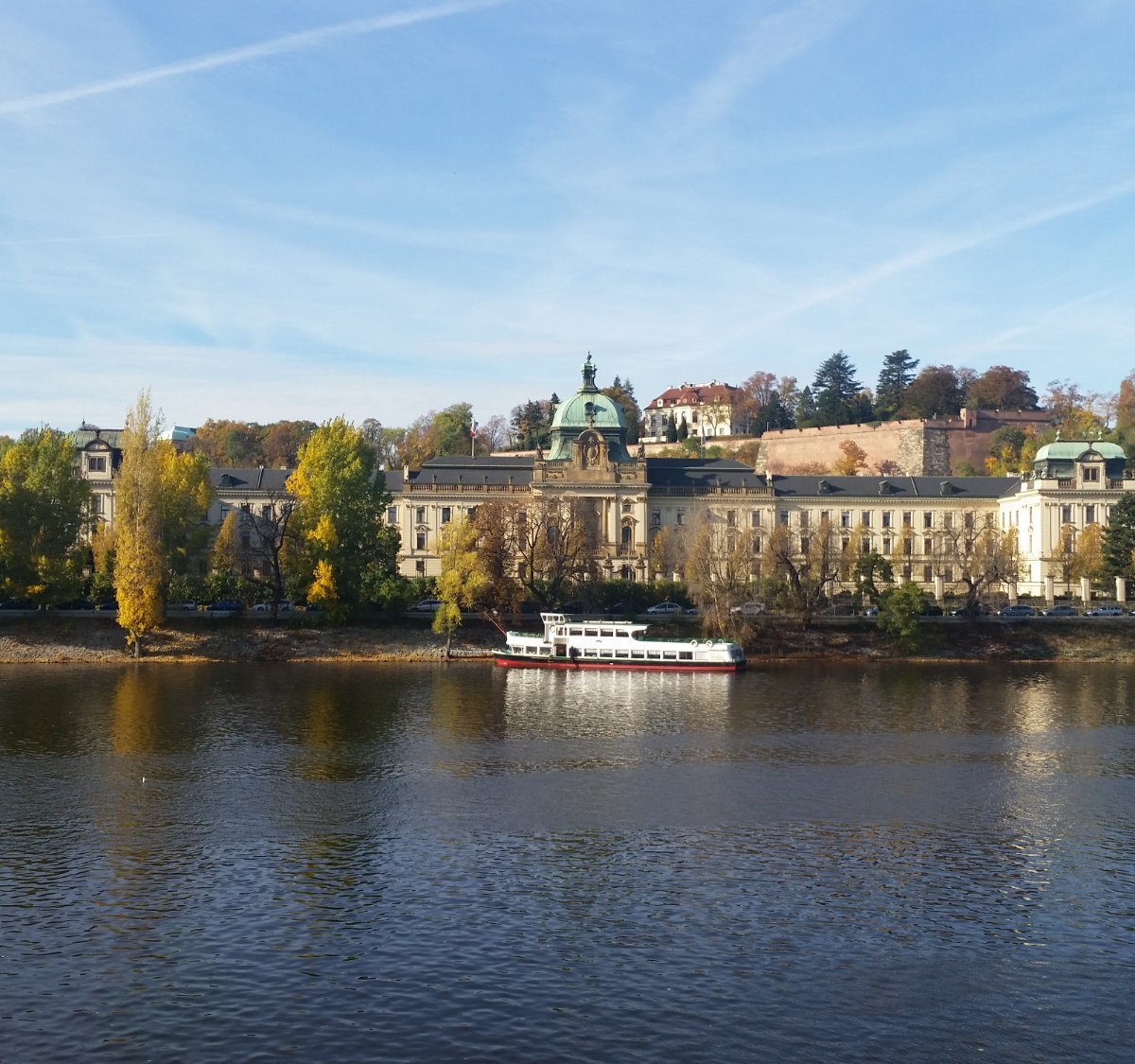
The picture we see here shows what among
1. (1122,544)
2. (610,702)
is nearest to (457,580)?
(610,702)

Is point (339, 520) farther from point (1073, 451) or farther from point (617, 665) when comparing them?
point (1073, 451)

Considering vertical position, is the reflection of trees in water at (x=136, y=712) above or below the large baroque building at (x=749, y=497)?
below

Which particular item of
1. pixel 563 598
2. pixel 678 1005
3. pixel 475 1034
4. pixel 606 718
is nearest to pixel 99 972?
pixel 475 1034

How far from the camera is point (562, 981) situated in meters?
30.5

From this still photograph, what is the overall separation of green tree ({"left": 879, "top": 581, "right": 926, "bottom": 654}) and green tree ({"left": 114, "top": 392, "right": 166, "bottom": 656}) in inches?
2202

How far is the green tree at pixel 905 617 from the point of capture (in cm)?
9894

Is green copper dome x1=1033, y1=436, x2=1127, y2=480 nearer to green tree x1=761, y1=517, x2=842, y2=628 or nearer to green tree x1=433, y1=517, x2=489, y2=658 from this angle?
green tree x1=761, y1=517, x2=842, y2=628

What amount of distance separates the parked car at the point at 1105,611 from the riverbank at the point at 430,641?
228cm

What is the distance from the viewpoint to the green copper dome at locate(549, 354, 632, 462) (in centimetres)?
13888

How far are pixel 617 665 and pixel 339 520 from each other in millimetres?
25889

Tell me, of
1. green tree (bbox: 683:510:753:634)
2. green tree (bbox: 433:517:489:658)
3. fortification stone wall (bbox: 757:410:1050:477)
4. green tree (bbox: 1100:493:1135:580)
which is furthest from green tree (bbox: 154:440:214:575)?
fortification stone wall (bbox: 757:410:1050:477)

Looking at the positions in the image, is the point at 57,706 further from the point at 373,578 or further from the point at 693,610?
the point at 693,610

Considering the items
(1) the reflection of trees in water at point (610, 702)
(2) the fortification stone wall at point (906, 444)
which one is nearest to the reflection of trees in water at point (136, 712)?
(1) the reflection of trees in water at point (610, 702)

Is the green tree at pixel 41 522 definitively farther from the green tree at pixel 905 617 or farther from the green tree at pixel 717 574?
the green tree at pixel 905 617
